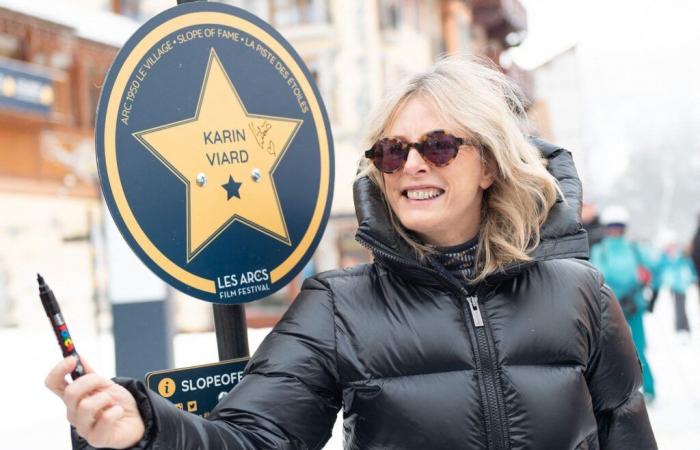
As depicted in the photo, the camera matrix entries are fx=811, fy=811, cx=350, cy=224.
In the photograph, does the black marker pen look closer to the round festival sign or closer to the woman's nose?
the round festival sign

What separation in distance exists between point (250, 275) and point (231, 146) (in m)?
0.36

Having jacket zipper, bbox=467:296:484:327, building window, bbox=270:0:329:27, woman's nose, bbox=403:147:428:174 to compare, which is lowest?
jacket zipper, bbox=467:296:484:327

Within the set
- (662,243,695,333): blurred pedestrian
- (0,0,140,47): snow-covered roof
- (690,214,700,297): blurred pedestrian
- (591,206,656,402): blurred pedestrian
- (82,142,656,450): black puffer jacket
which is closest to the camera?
(82,142,656,450): black puffer jacket

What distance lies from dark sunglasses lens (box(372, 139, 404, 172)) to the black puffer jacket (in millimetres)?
119

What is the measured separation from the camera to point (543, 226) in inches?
88.1

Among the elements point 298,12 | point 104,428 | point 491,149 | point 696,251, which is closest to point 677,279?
point 696,251

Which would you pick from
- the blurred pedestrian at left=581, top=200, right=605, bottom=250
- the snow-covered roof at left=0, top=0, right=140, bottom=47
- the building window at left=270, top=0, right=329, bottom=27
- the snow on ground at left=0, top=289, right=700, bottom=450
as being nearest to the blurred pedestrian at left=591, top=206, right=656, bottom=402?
the blurred pedestrian at left=581, top=200, right=605, bottom=250

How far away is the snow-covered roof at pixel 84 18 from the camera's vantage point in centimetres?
1267

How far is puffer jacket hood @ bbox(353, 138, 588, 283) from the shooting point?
6.65 ft

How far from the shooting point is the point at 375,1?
20.0 metres

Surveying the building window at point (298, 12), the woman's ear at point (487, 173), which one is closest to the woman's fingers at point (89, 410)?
the woman's ear at point (487, 173)

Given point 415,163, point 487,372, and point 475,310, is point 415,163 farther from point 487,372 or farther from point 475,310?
point 487,372

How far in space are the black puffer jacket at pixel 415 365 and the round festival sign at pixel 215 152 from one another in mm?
334

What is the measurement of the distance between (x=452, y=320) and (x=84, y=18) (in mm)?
13211
